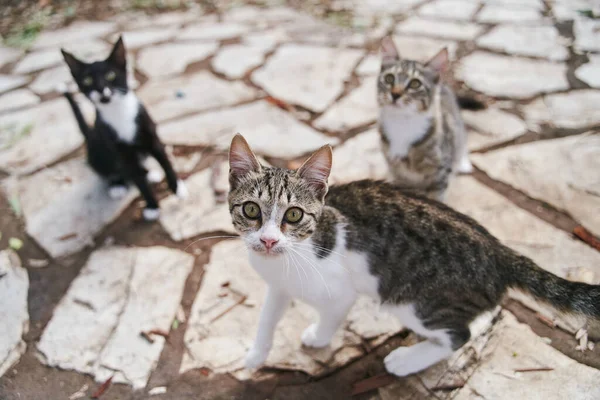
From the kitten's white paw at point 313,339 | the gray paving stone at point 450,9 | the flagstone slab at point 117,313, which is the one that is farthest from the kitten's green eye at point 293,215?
the gray paving stone at point 450,9

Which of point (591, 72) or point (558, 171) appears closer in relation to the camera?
point (558, 171)

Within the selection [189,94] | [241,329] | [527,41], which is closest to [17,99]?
[189,94]

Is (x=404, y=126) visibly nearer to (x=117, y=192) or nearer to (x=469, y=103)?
(x=469, y=103)

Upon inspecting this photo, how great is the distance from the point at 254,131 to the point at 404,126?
1460mm

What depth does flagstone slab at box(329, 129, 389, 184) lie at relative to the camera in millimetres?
3389

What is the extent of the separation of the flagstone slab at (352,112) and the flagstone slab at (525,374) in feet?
6.98

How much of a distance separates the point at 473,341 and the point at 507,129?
2.01 meters

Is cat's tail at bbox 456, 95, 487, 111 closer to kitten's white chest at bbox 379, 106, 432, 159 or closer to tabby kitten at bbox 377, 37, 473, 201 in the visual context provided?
tabby kitten at bbox 377, 37, 473, 201

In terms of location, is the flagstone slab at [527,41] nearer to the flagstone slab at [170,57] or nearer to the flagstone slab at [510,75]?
the flagstone slab at [510,75]

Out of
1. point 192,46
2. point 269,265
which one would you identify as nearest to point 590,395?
point 269,265

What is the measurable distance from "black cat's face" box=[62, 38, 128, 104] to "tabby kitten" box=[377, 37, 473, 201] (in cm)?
175

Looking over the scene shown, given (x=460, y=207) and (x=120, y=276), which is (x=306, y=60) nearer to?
(x=460, y=207)

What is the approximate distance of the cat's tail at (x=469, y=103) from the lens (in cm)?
361

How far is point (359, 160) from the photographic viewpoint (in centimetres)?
353
